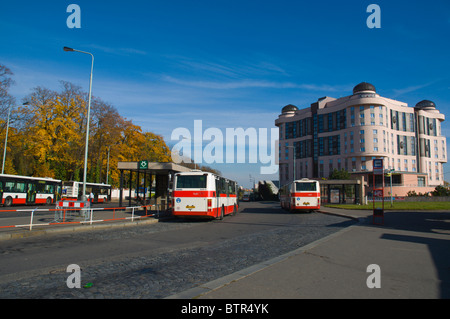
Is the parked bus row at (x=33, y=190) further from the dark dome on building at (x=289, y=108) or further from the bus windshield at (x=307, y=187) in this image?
the dark dome on building at (x=289, y=108)

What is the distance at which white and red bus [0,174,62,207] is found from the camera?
1164 inches

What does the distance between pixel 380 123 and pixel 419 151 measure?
17845 millimetres

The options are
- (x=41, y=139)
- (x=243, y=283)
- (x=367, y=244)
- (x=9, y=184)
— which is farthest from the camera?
(x=41, y=139)

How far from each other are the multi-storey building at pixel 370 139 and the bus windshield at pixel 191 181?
2734 inches

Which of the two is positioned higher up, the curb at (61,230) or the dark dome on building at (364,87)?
the dark dome on building at (364,87)

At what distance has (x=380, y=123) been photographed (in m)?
83.4

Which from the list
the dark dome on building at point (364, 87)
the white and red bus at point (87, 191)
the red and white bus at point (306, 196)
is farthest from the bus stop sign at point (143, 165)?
the dark dome on building at point (364, 87)

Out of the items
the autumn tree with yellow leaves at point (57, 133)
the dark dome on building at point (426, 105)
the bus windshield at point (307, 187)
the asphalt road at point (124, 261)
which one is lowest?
the asphalt road at point (124, 261)

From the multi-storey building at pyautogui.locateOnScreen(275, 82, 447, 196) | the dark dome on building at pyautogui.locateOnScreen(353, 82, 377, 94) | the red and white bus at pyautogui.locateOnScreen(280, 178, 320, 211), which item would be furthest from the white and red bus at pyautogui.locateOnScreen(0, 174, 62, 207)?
the dark dome on building at pyautogui.locateOnScreen(353, 82, 377, 94)

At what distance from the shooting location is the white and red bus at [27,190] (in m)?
29.6
